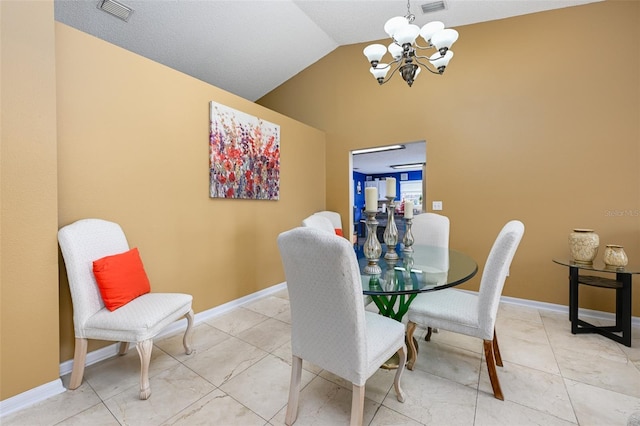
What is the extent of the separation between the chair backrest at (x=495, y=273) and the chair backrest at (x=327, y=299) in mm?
835

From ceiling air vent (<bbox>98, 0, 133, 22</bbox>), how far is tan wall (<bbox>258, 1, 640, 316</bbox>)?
2984 millimetres

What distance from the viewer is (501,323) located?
8.50ft

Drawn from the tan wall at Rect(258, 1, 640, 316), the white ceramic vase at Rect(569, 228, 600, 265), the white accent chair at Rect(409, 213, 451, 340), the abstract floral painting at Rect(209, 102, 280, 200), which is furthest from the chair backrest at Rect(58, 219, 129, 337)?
the white ceramic vase at Rect(569, 228, 600, 265)

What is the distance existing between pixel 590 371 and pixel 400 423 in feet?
4.90

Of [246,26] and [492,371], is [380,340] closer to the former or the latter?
[492,371]

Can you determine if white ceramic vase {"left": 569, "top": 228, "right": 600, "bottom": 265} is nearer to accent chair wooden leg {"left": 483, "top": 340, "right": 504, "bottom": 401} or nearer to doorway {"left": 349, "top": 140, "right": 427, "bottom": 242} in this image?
accent chair wooden leg {"left": 483, "top": 340, "right": 504, "bottom": 401}

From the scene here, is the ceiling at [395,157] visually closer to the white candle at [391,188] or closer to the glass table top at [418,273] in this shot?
the glass table top at [418,273]

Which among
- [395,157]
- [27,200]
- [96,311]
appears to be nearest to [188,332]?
[96,311]

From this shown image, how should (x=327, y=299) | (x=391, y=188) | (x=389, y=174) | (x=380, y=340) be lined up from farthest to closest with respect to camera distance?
(x=389, y=174) → (x=391, y=188) → (x=380, y=340) → (x=327, y=299)

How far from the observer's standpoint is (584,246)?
7.98ft

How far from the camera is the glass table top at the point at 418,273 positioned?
1.45m

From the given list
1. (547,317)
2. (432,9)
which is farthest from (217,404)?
(432,9)

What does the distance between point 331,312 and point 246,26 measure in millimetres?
3425

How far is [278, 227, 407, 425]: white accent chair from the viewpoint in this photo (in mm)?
1111
